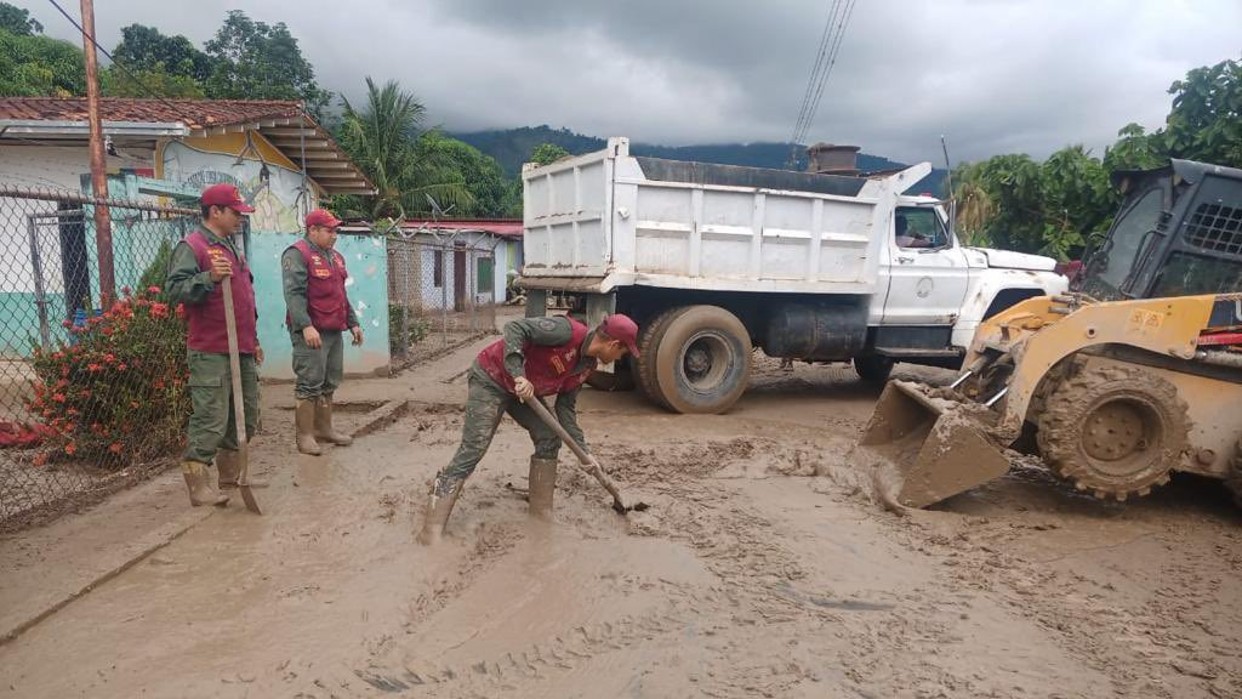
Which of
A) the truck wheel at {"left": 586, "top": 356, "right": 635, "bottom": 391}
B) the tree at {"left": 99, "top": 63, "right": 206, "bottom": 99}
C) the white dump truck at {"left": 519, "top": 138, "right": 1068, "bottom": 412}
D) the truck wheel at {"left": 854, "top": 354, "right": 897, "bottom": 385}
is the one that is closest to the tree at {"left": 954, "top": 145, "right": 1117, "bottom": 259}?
the truck wheel at {"left": 854, "top": 354, "right": 897, "bottom": 385}

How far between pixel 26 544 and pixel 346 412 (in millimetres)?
3393

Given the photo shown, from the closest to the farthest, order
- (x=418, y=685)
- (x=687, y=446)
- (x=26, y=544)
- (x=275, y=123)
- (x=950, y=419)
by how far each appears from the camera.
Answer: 1. (x=418, y=685)
2. (x=26, y=544)
3. (x=950, y=419)
4. (x=687, y=446)
5. (x=275, y=123)

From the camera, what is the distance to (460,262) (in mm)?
21125

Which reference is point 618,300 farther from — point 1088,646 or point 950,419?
point 1088,646

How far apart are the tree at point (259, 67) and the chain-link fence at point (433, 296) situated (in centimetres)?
1212

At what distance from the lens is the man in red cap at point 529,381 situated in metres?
3.78

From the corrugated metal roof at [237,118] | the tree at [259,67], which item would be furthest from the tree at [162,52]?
the corrugated metal roof at [237,118]

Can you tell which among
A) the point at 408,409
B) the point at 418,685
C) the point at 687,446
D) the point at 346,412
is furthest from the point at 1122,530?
the point at 346,412

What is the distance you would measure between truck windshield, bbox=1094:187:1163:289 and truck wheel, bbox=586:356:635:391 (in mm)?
4587

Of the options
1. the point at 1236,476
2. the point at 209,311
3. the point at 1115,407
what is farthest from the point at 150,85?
the point at 1236,476

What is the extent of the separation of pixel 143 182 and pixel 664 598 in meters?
7.49

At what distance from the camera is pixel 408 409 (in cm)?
719

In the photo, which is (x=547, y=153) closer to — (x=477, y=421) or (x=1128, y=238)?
(x=1128, y=238)

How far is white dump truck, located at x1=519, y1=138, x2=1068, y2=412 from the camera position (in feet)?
23.4
